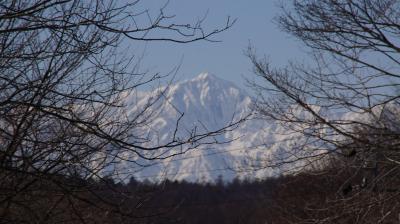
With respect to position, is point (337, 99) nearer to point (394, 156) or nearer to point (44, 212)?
point (394, 156)

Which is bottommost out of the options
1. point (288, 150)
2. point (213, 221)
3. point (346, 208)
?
point (346, 208)

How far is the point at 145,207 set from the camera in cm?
895

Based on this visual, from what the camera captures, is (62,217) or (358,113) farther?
(358,113)

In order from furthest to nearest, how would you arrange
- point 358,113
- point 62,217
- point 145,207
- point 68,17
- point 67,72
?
point 358,113 < point 145,207 < point 62,217 < point 67,72 < point 68,17

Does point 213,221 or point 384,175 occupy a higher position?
point 213,221

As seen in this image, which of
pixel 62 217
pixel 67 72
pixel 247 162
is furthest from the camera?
pixel 247 162

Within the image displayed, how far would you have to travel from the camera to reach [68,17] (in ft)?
20.0

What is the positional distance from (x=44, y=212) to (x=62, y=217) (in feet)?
2.48

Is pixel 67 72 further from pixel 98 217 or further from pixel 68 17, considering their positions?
pixel 98 217

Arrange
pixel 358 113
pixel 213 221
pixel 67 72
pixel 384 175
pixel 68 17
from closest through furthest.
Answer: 1. pixel 68 17
2. pixel 67 72
3. pixel 384 175
4. pixel 358 113
5. pixel 213 221

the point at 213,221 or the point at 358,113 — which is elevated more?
the point at 213,221

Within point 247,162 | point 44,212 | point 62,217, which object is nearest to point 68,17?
point 44,212

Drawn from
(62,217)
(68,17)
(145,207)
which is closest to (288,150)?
(145,207)

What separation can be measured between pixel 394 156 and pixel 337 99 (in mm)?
1252
